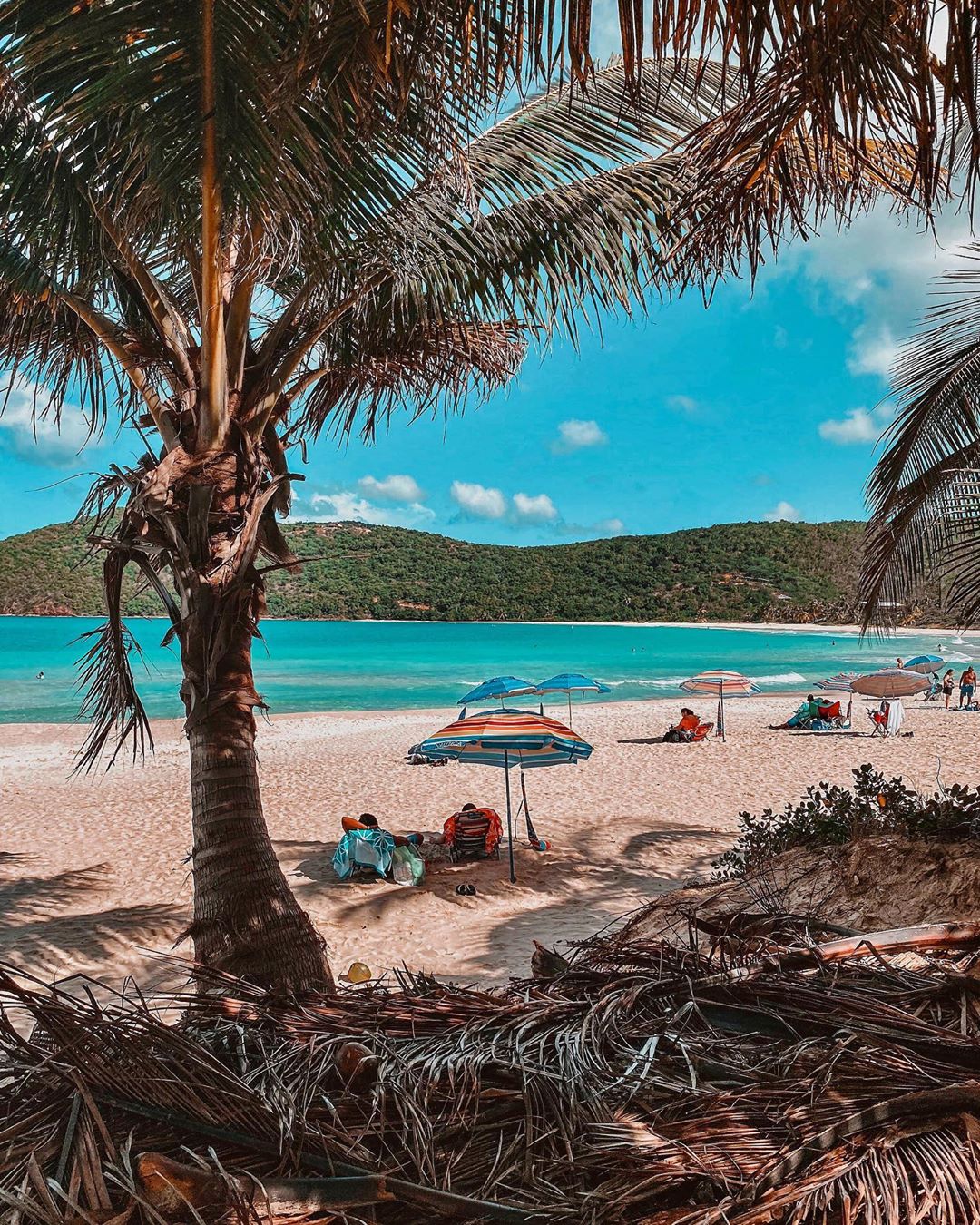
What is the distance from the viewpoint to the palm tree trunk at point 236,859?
13.9 feet

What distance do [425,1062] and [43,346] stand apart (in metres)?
6.17

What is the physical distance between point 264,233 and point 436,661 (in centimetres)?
5996

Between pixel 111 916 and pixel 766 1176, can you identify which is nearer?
pixel 766 1176

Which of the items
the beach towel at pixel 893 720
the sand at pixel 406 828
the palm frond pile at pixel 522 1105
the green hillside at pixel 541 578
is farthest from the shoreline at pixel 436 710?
the green hillside at pixel 541 578

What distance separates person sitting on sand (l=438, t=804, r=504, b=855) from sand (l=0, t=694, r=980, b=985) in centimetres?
30

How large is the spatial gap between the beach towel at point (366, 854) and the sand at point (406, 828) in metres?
0.19

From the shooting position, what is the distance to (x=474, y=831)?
31.0ft

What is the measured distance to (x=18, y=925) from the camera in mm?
7250

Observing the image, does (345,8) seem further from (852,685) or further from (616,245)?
(852,685)

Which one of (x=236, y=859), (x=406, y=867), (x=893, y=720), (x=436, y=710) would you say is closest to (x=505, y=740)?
(x=406, y=867)

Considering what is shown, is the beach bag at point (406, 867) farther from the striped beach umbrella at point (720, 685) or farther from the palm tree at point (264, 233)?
the striped beach umbrella at point (720, 685)

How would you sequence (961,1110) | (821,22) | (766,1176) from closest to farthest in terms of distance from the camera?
(766,1176) < (961,1110) < (821,22)

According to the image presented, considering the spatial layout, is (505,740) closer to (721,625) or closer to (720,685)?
(720,685)

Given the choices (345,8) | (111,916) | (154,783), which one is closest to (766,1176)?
(345,8)
